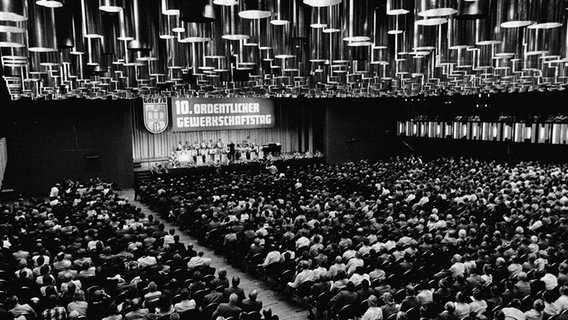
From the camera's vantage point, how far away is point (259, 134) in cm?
3600

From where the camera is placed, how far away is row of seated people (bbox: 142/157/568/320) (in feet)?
26.4

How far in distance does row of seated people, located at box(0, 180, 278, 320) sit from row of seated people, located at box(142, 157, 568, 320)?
1655 millimetres

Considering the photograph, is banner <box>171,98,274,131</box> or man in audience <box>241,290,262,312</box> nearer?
man in audience <box>241,290,262,312</box>

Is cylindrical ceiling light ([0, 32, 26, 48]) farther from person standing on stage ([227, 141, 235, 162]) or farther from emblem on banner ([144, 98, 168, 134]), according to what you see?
emblem on banner ([144, 98, 168, 134])

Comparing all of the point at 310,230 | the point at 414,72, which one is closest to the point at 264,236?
the point at 310,230

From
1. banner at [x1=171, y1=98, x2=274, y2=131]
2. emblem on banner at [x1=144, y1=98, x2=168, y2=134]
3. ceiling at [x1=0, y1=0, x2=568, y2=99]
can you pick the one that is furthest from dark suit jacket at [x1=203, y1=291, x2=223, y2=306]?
emblem on banner at [x1=144, y1=98, x2=168, y2=134]

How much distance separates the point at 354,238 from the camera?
1180 cm

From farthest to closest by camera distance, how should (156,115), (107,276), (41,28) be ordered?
(156,115)
(107,276)
(41,28)

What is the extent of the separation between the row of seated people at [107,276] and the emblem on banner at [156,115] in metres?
16.7

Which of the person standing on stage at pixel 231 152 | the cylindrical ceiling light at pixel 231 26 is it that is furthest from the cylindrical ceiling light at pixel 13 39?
the person standing on stage at pixel 231 152

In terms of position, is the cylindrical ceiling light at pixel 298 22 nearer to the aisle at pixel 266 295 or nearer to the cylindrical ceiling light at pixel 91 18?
the cylindrical ceiling light at pixel 91 18

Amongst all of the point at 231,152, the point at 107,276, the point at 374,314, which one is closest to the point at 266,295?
the point at 107,276

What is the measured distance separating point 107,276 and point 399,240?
24.2 ft

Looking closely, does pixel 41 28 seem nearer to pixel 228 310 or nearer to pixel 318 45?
pixel 318 45
